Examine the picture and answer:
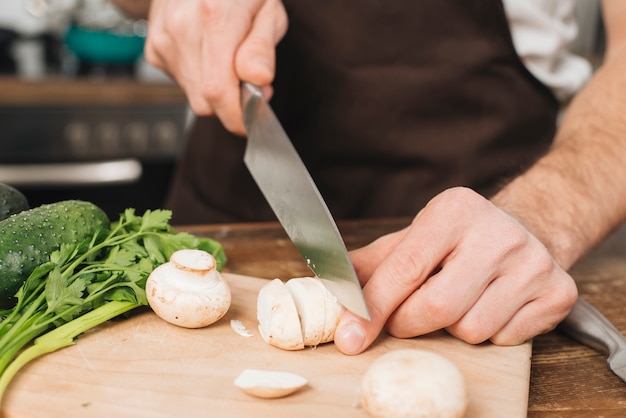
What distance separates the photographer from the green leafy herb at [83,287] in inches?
39.1

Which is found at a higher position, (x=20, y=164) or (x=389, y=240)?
(x=389, y=240)

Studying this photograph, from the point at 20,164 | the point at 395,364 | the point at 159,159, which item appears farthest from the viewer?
the point at 159,159

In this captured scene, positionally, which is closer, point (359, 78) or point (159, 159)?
point (359, 78)

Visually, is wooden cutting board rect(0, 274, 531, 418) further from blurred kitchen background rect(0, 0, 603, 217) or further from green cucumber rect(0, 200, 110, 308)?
blurred kitchen background rect(0, 0, 603, 217)

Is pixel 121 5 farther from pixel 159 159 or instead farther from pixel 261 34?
pixel 159 159

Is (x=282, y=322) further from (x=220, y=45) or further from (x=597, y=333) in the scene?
(x=220, y=45)

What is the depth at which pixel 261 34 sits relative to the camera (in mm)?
1511

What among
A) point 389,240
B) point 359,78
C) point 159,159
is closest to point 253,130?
point 389,240

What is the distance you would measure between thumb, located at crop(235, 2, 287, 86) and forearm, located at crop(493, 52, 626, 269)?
0.52m

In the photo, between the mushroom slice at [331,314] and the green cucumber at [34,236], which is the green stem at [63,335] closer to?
the green cucumber at [34,236]

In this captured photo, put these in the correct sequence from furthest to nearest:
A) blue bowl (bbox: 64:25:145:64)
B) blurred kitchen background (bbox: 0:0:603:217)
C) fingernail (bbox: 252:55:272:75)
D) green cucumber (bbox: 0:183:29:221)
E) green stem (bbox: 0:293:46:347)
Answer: blue bowl (bbox: 64:25:145:64) → blurred kitchen background (bbox: 0:0:603:217) → fingernail (bbox: 252:55:272:75) → green cucumber (bbox: 0:183:29:221) → green stem (bbox: 0:293:46:347)

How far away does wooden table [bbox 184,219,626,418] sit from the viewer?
39.8 inches

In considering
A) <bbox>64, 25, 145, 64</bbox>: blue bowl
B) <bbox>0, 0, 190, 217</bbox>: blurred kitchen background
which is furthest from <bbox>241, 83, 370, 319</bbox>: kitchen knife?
<bbox>64, 25, 145, 64</bbox>: blue bowl

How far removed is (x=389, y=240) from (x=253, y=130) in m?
0.39
